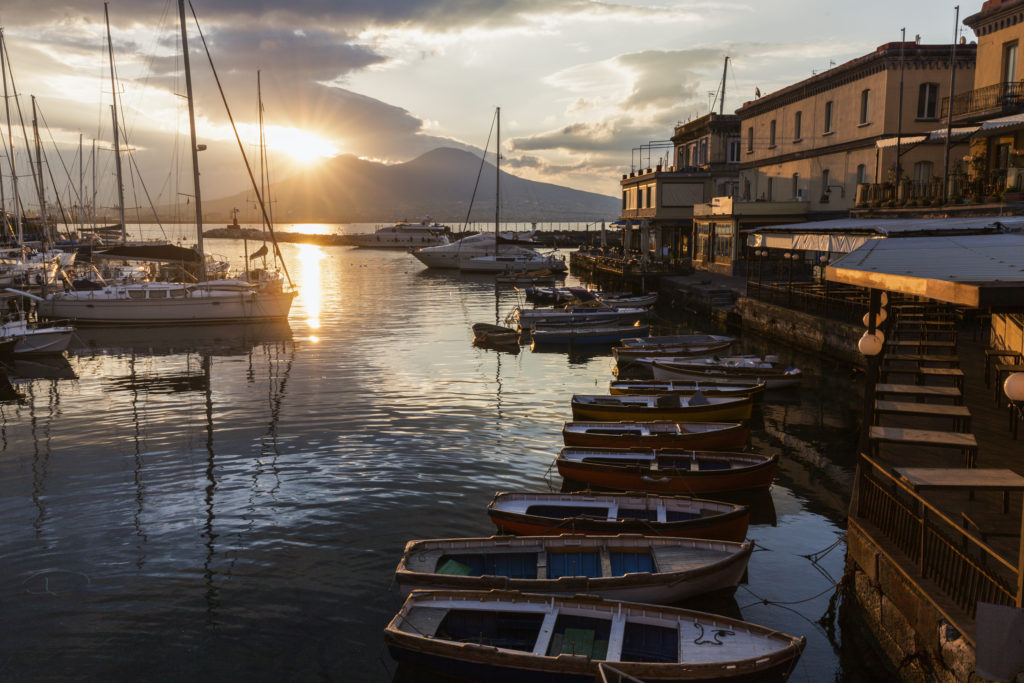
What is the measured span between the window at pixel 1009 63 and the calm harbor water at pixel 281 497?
14.8m

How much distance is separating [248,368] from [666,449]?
21.7 metres

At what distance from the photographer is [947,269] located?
9.11 metres

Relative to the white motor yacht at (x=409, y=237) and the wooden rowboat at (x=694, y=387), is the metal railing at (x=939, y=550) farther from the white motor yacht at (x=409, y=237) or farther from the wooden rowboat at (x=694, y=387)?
the white motor yacht at (x=409, y=237)

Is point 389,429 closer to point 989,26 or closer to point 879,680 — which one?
point 879,680

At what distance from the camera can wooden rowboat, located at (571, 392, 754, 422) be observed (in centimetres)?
1998

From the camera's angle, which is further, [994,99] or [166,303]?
[166,303]

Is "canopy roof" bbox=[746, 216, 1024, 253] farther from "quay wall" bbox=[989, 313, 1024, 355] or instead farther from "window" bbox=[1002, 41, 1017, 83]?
"window" bbox=[1002, 41, 1017, 83]

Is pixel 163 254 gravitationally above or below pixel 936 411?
above

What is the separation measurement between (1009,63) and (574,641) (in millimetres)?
33274

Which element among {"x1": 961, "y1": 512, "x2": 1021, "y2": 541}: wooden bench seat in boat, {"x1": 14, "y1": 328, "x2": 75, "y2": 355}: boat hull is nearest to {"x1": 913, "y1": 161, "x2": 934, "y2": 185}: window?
{"x1": 961, "y1": 512, "x2": 1021, "y2": 541}: wooden bench seat in boat

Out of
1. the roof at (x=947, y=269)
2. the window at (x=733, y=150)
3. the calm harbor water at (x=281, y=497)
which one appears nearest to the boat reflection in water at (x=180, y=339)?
the calm harbor water at (x=281, y=497)

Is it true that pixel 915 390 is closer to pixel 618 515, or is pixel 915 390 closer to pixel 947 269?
pixel 947 269

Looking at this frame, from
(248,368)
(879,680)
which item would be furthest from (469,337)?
(879,680)

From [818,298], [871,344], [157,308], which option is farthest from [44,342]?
[818,298]
